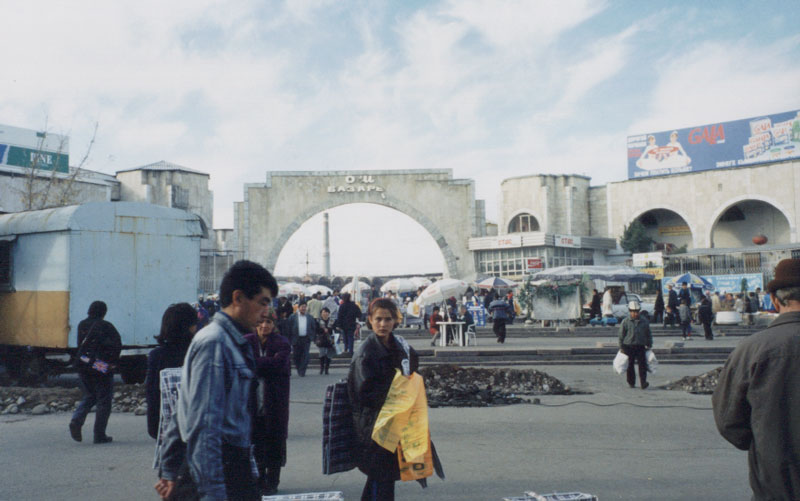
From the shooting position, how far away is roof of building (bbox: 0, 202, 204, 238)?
12.1 metres

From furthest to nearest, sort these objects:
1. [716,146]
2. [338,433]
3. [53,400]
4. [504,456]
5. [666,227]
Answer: [666,227]
[716,146]
[53,400]
[504,456]
[338,433]

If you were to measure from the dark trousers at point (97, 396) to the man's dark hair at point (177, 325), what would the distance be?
2.55 m

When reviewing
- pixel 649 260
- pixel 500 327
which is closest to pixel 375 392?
pixel 500 327

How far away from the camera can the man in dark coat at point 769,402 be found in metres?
2.88

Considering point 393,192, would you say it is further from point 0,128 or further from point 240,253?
point 0,128

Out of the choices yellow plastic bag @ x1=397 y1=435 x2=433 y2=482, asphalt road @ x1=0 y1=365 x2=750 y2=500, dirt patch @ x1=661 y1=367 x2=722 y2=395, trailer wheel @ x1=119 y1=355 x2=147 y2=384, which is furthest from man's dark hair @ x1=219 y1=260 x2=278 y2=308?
dirt patch @ x1=661 y1=367 x2=722 y2=395

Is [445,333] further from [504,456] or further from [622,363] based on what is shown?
[504,456]

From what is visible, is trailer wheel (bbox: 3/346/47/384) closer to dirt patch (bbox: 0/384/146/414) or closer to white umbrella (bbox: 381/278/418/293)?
dirt patch (bbox: 0/384/146/414)

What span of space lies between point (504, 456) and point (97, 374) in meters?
4.66

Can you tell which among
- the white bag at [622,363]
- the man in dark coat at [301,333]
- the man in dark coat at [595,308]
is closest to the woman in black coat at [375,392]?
the white bag at [622,363]

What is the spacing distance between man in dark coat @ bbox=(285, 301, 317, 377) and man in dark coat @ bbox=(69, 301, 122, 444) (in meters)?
6.56

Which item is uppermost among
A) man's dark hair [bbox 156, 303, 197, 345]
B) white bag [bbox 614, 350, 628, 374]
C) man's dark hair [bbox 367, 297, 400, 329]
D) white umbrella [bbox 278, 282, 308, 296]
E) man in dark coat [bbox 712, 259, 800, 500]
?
white umbrella [bbox 278, 282, 308, 296]

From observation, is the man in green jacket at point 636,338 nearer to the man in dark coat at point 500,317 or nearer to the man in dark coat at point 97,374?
the man in dark coat at point 97,374

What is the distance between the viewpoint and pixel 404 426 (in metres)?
4.30
